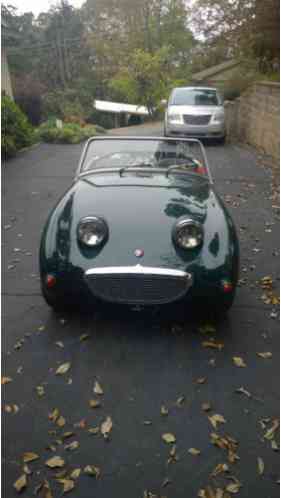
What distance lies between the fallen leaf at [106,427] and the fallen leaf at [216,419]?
0.60 metres

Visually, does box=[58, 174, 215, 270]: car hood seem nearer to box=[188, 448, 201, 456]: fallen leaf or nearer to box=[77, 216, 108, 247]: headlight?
box=[77, 216, 108, 247]: headlight

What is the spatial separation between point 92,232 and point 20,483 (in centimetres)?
164

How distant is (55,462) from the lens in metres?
1.98

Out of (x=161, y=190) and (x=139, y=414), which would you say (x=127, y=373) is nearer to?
(x=139, y=414)

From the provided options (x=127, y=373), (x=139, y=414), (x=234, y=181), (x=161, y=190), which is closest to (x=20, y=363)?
(x=127, y=373)

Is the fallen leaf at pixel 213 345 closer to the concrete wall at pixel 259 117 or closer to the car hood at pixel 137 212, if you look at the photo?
the car hood at pixel 137 212

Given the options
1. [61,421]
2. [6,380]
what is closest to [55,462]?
[61,421]

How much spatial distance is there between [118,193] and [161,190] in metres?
0.38

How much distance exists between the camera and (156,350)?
110 inches

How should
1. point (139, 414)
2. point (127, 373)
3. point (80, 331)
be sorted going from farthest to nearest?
point (80, 331), point (127, 373), point (139, 414)

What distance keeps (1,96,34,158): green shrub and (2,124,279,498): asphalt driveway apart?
260 inches

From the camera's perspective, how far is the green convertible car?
2.71 metres

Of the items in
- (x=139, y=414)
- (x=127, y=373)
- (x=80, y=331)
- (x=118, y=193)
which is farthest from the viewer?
(x=118, y=193)

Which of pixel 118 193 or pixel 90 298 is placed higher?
pixel 118 193
